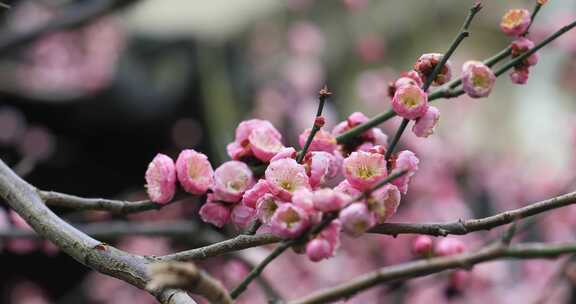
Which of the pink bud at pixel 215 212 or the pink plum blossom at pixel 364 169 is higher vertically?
the pink plum blossom at pixel 364 169

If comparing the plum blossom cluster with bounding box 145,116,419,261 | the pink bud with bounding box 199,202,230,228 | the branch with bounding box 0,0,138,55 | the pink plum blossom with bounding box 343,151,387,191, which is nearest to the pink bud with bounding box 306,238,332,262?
the plum blossom cluster with bounding box 145,116,419,261

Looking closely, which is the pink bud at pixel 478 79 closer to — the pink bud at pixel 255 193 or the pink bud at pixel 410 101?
the pink bud at pixel 410 101

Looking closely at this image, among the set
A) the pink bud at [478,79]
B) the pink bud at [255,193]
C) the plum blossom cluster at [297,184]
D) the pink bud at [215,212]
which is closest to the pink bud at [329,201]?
the plum blossom cluster at [297,184]

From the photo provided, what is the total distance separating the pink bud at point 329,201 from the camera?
75 cm

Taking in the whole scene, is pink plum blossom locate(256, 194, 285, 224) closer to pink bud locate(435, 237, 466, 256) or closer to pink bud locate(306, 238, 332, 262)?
pink bud locate(306, 238, 332, 262)

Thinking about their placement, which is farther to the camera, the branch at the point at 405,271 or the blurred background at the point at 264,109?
the blurred background at the point at 264,109

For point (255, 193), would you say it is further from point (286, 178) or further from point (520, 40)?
point (520, 40)

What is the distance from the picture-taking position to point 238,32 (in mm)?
4230

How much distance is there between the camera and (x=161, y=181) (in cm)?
95

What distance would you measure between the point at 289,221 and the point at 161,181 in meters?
→ 0.26

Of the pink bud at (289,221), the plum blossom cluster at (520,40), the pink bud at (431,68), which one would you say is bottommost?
the pink bud at (289,221)

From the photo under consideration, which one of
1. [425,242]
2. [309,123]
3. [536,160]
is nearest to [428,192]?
[309,123]

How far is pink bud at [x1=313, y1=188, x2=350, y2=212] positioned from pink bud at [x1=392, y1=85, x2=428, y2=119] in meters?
0.24

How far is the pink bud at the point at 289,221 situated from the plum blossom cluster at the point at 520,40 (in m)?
0.46
